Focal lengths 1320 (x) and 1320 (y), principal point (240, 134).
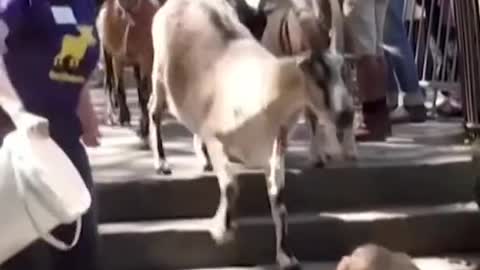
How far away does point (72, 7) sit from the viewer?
4332 millimetres

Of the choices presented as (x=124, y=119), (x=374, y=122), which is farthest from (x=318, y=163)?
(x=124, y=119)

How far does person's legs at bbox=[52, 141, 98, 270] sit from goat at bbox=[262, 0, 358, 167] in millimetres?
2084

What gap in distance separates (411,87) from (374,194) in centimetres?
169

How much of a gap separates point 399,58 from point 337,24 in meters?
1.39

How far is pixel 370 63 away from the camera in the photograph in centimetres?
716

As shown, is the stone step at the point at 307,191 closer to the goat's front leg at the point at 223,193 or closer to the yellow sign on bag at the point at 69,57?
the goat's front leg at the point at 223,193

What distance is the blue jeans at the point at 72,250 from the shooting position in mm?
4238

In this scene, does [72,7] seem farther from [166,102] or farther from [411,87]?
[411,87]

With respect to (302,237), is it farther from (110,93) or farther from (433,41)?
(433,41)

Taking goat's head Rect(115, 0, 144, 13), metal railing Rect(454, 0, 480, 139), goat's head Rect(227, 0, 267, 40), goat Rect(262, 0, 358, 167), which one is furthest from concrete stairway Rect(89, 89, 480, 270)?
goat's head Rect(115, 0, 144, 13)

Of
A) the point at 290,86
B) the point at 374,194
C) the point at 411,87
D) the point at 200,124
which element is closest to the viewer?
the point at 290,86

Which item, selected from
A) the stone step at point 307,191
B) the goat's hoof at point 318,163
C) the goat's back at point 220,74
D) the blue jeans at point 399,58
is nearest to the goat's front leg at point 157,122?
the goat's back at point 220,74

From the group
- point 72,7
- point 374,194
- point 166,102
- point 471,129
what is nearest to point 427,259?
point 374,194

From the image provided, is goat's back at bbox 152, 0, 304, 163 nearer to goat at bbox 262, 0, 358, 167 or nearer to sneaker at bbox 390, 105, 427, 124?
goat at bbox 262, 0, 358, 167
